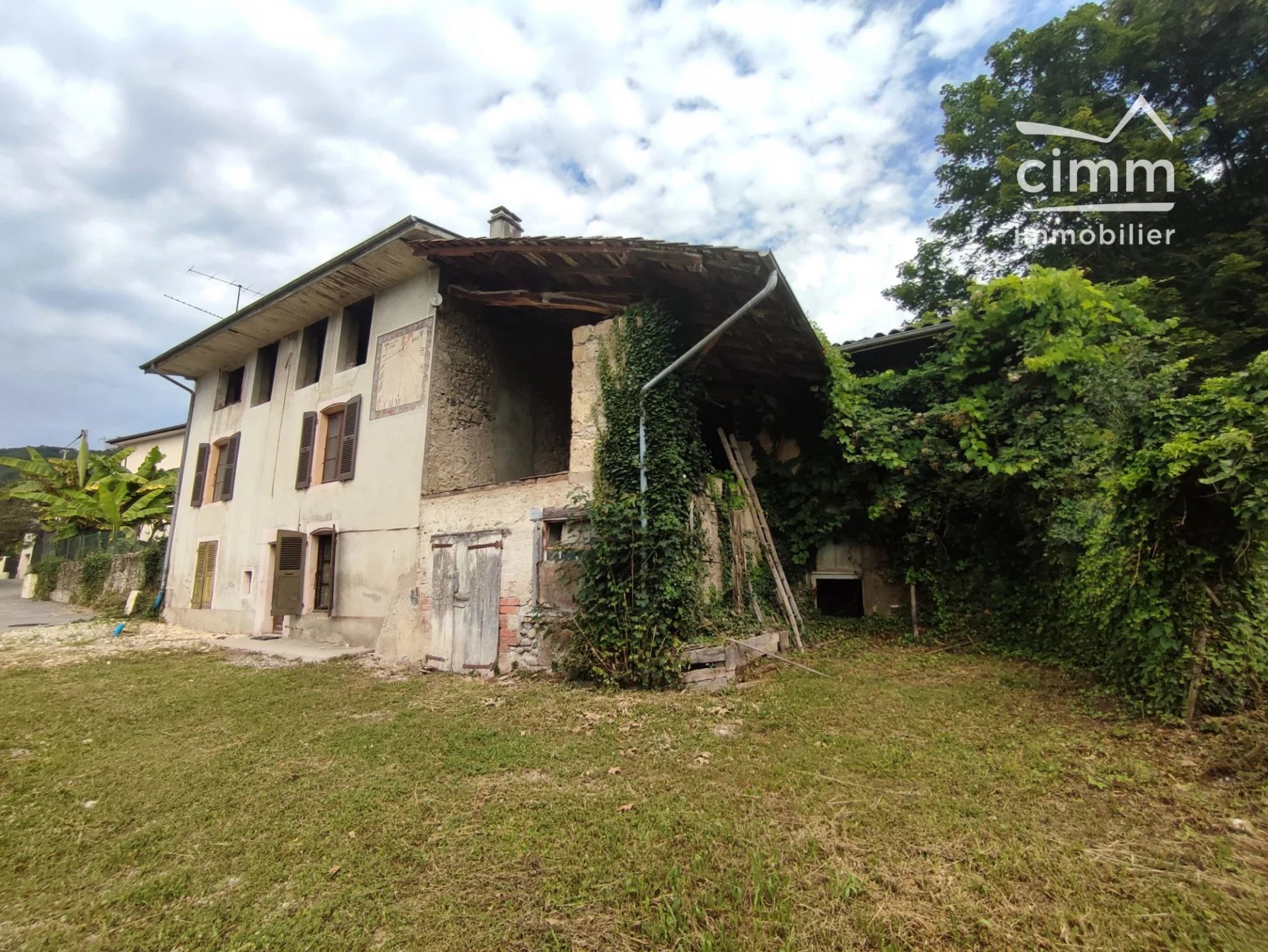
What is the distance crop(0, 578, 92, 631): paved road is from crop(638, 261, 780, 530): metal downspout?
1580 centimetres

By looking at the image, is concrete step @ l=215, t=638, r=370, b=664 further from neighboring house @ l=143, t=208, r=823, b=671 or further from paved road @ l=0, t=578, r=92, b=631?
paved road @ l=0, t=578, r=92, b=631

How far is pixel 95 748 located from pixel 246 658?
456 centimetres

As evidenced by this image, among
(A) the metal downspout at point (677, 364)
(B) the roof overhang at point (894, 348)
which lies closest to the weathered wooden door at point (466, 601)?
(A) the metal downspout at point (677, 364)

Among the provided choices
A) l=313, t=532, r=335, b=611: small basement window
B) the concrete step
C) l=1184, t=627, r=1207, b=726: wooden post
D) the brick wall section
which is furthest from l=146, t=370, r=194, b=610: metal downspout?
l=1184, t=627, r=1207, b=726: wooden post

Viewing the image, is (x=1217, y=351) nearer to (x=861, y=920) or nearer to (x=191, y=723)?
(x=861, y=920)

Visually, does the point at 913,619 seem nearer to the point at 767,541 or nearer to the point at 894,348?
the point at 767,541

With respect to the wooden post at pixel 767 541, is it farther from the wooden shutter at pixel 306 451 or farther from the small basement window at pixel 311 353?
the small basement window at pixel 311 353

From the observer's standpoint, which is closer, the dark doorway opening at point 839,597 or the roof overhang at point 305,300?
the roof overhang at point 305,300

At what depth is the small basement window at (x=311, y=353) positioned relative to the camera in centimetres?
1193

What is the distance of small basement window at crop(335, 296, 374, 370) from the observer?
11.0 m

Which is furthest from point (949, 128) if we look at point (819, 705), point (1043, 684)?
point (819, 705)

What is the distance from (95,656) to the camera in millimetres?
9305

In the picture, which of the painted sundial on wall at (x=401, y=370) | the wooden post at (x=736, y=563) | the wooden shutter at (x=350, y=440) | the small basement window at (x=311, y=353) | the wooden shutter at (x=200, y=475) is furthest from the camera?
the wooden shutter at (x=200, y=475)

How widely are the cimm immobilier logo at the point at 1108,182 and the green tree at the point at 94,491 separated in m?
24.2
